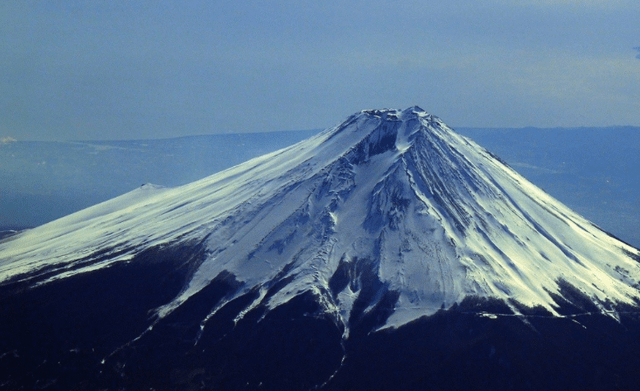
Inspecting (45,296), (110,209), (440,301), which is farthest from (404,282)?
(110,209)

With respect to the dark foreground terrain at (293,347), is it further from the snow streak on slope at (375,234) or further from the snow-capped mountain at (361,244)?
the snow streak on slope at (375,234)

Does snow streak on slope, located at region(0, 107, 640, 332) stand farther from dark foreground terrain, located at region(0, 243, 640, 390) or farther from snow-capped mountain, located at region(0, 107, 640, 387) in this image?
dark foreground terrain, located at region(0, 243, 640, 390)

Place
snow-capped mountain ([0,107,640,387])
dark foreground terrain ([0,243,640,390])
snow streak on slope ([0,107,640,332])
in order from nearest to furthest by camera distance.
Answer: dark foreground terrain ([0,243,640,390]) < snow-capped mountain ([0,107,640,387]) < snow streak on slope ([0,107,640,332])

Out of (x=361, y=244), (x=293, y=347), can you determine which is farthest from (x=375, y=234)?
(x=293, y=347)

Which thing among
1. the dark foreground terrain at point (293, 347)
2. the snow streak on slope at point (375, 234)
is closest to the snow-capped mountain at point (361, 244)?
the snow streak on slope at point (375, 234)

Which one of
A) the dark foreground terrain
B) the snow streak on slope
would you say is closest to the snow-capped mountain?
the snow streak on slope

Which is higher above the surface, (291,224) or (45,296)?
(291,224)

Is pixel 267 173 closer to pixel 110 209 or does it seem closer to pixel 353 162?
pixel 353 162
